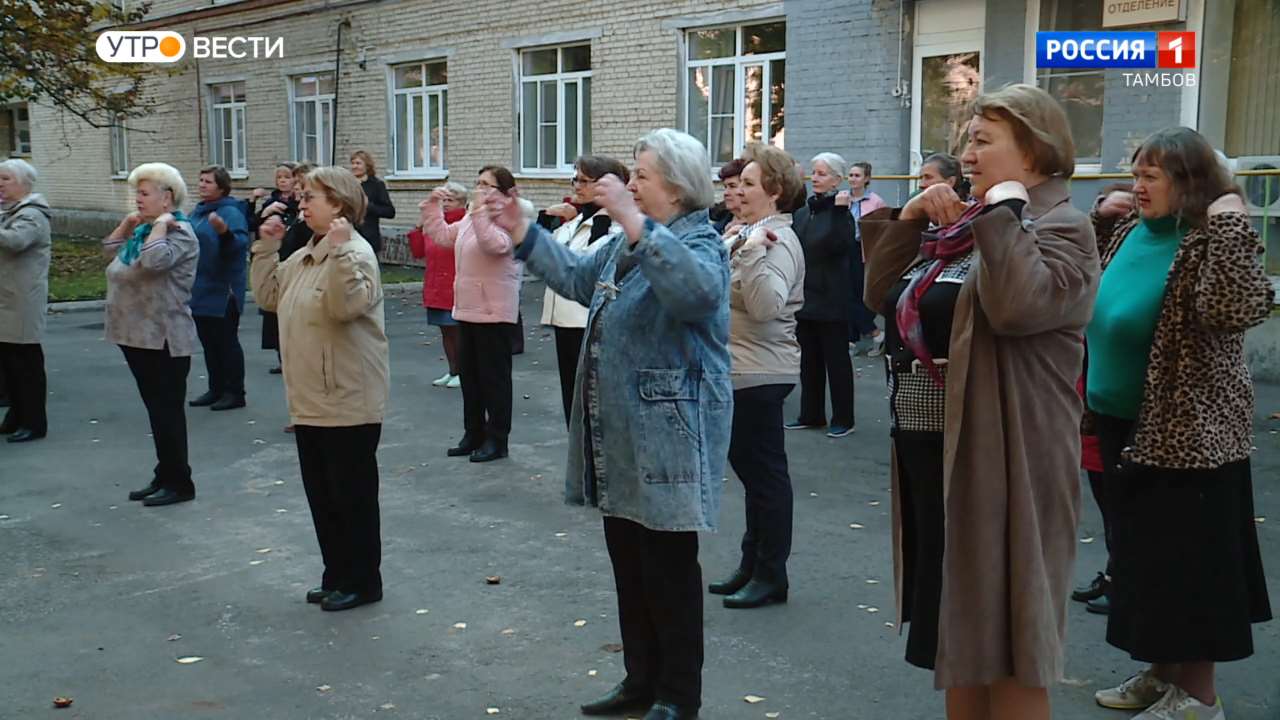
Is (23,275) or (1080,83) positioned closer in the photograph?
(23,275)

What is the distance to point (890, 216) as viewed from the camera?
382 centimetres

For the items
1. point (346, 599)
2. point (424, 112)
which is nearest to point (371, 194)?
point (346, 599)

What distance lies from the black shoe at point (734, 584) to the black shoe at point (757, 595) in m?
0.11

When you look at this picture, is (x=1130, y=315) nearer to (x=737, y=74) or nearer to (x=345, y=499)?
(x=345, y=499)

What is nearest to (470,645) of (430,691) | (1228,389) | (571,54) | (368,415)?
(430,691)

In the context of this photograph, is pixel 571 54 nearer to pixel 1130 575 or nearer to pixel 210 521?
pixel 210 521

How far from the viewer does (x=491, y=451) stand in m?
8.52

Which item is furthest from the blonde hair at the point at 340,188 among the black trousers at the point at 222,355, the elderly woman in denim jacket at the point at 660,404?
the black trousers at the point at 222,355

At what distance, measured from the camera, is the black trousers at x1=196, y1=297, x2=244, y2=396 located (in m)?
10.5

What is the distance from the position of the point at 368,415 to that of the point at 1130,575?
2.98 m

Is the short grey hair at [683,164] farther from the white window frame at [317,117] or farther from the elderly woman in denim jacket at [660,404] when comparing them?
the white window frame at [317,117]

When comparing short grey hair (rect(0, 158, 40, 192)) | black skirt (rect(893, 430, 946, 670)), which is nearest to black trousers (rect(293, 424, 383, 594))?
black skirt (rect(893, 430, 946, 670))

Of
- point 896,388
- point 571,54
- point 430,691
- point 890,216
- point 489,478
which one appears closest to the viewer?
point 896,388

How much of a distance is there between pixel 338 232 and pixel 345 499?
1100 mm
